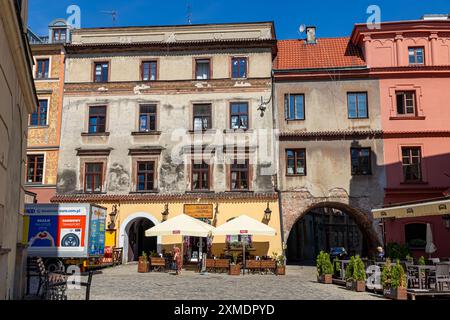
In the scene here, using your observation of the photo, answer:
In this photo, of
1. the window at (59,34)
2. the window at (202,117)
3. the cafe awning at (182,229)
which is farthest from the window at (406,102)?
the window at (59,34)

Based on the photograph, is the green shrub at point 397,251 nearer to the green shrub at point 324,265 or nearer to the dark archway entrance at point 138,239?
the green shrub at point 324,265

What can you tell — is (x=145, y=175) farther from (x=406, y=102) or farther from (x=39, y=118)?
(x=406, y=102)

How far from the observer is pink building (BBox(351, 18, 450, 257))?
86.9ft

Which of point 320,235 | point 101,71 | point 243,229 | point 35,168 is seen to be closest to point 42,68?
point 101,71

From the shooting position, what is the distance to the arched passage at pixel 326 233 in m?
27.5

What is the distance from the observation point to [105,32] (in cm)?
2994

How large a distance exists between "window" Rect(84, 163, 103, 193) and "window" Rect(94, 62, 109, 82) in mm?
5232

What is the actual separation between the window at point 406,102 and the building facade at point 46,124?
19623 mm
